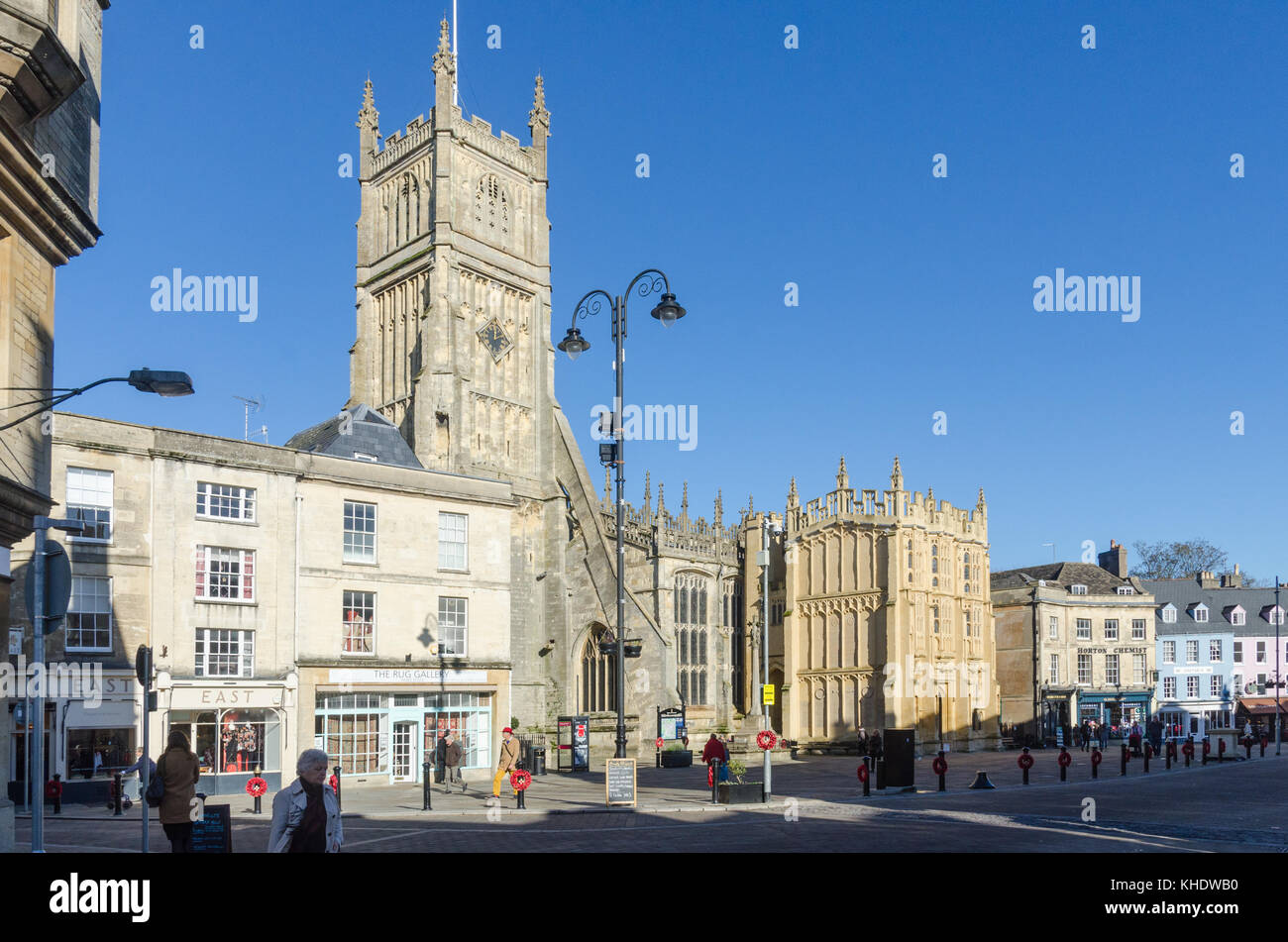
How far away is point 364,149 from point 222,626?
109 feet

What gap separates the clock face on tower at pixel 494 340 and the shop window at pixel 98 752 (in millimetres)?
26784

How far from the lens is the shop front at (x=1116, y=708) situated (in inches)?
2376

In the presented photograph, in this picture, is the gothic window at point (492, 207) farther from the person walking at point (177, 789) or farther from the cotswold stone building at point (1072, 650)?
the person walking at point (177, 789)

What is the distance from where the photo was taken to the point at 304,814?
742 cm

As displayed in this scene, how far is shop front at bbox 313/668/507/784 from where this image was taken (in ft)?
99.0

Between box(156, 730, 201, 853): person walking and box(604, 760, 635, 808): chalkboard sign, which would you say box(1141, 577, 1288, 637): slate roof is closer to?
box(604, 760, 635, 808): chalkboard sign

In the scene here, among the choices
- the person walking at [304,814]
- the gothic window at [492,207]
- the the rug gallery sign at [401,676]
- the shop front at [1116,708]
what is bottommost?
the shop front at [1116,708]

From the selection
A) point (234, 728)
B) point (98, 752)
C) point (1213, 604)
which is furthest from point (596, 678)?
point (1213, 604)

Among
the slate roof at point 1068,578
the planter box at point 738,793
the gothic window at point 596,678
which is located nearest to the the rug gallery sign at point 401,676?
the planter box at point 738,793

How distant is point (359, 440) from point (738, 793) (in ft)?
70.9

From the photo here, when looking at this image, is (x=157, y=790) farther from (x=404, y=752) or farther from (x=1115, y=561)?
(x=1115, y=561)

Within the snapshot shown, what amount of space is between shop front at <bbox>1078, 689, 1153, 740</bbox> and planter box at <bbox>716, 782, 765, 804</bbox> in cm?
4302

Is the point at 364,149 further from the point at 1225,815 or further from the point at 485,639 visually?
the point at 1225,815

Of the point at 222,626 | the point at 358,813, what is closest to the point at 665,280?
the point at 358,813
